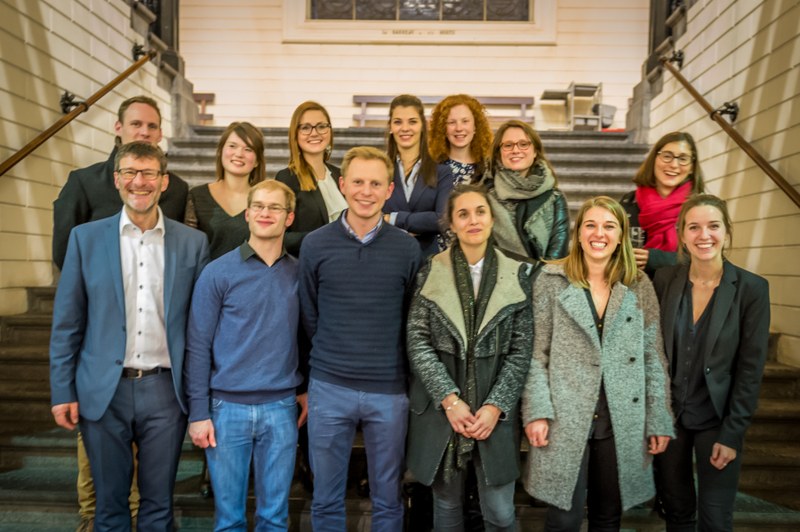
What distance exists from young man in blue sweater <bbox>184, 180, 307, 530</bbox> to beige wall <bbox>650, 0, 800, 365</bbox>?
8.51 feet

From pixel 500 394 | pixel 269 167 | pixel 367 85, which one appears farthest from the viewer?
pixel 367 85

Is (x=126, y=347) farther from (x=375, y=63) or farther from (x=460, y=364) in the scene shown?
(x=375, y=63)

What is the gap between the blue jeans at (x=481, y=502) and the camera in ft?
5.87

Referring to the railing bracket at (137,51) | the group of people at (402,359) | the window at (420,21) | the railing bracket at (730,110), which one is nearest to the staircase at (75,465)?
the group of people at (402,359)

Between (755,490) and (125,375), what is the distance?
2.49 meters

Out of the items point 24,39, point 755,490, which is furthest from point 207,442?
point 24,39

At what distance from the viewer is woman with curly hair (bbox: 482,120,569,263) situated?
2.09 meters

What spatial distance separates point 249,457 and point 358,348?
492 millimetres

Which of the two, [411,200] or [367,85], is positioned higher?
[367,85]

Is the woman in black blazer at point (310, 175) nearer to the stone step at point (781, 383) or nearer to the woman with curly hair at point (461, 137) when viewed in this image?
the woman with curly hair at point (461, 137)

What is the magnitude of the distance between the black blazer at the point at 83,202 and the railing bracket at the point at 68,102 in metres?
1.93

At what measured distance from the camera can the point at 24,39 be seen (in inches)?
135

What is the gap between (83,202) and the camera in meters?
2.14

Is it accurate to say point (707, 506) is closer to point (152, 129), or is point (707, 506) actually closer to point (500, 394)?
point (500, 394)
